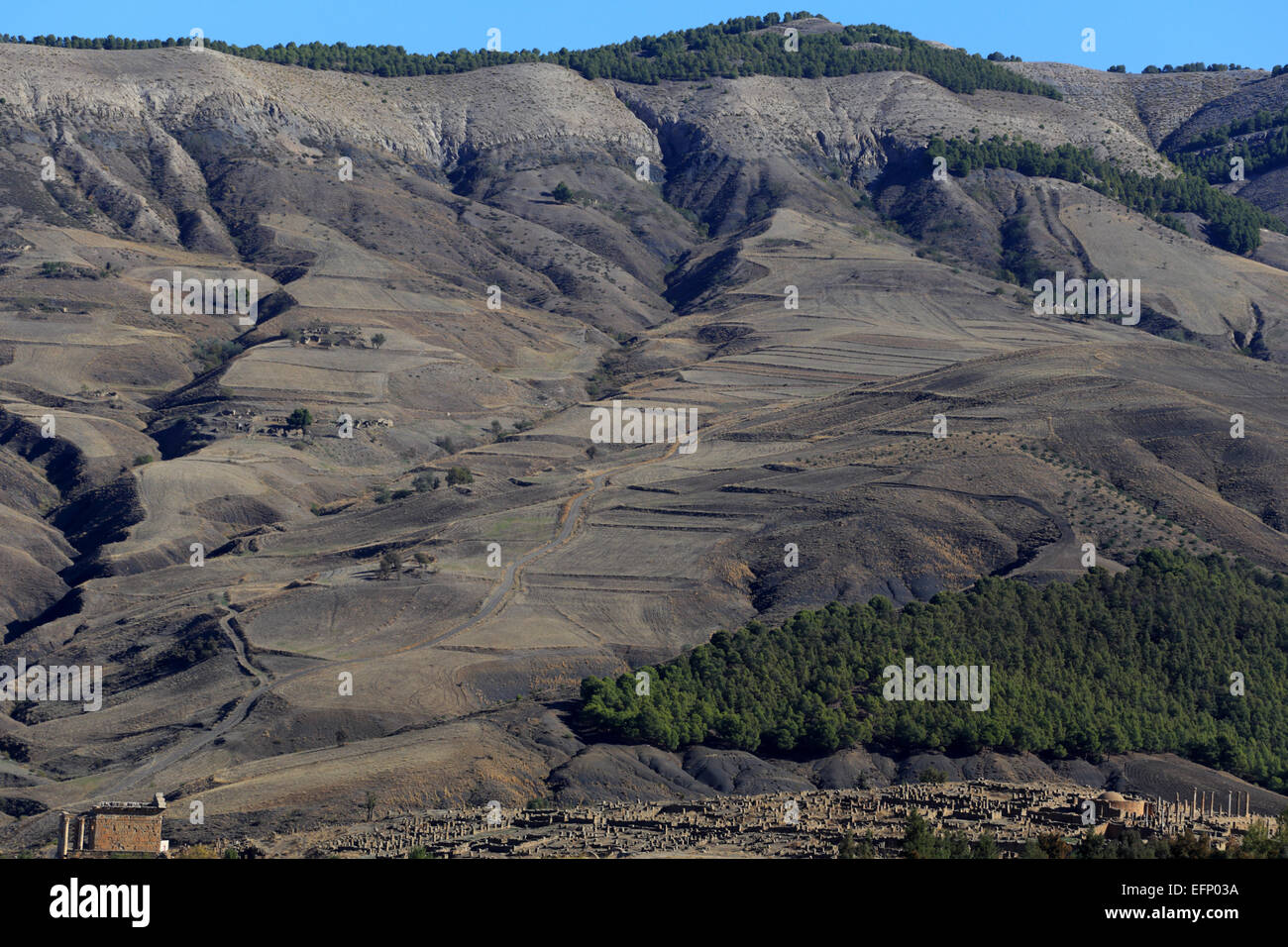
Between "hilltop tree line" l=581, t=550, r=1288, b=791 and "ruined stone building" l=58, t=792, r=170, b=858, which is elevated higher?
"hilltop tree line" l=581, t=550, r=1288, b=791

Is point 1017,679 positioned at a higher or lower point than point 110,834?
higher

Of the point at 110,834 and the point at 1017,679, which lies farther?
the point at 1017,679

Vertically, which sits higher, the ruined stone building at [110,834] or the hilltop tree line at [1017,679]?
the hilltop tree line at [1017,679]

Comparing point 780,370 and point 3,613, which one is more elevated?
point 780,370

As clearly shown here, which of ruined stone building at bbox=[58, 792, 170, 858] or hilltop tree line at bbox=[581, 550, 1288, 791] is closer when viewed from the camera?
ruined stone building at bbox=[58, 792, 170, 858]

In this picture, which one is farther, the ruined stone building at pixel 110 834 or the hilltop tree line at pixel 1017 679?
the hilltop tree line at pixel 1017 679

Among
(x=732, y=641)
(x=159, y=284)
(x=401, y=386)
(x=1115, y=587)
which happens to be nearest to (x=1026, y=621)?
(x=1115, y=587)

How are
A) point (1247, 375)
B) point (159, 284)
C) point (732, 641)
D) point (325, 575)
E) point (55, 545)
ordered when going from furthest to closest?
point (159, 284) → point (1247, 375) → point (55, 545) → point (325, 575) → point (732, 641)

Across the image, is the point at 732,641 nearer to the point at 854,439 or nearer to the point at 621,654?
the point at 621,654
